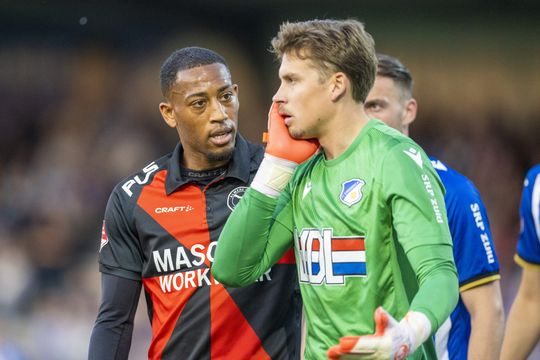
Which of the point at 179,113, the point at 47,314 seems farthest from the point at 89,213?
the point at 179,113

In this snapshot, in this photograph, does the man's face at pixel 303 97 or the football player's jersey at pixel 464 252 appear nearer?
Answer: the man's face at pixel 303 97

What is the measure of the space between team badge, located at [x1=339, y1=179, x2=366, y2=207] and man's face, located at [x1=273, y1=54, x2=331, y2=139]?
0.26m

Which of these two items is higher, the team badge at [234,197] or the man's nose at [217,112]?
the man's nose at [217,112]

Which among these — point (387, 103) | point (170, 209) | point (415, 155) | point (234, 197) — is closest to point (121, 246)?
point (170, 209)

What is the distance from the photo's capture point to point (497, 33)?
1092 centimetres

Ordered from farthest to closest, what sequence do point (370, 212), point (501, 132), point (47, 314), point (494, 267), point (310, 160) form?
point (501, 132) → point (47, 314) → point (494, 267) → point (310, 160) → point (370, 212)

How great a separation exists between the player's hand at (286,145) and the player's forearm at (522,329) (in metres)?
1.29

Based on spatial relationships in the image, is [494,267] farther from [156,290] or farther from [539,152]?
[539,152]

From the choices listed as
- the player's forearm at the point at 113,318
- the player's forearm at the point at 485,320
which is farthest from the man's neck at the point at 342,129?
the player's forearm at the point at 485,320

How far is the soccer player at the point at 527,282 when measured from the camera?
12.3ft

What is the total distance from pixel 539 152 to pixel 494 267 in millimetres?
6357

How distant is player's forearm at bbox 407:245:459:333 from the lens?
2.77 m

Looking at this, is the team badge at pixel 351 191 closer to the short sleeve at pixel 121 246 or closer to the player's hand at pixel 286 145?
the player's hand at pixel 286 145

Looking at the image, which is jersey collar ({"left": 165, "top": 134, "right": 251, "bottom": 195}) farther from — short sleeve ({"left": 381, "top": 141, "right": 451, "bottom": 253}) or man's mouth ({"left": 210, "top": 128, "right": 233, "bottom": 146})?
short sleeve ({"left": 381, "top": 141, "right": 451, "bottom": 253})
